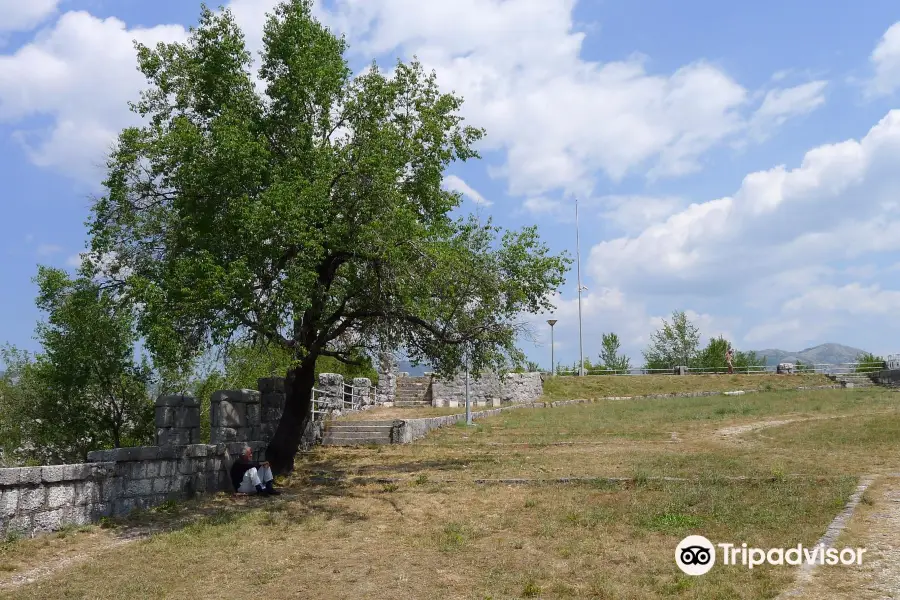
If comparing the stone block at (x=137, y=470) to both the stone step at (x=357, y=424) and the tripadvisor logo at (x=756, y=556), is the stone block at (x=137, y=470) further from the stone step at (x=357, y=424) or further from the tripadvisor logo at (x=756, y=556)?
the stone step at (x=357, y=424)

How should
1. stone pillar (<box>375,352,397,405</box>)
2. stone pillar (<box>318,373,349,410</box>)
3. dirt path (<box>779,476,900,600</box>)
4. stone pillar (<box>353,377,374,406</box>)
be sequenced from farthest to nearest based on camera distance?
stone pillar (<box>375,352,397,405</box>) < stone pillar (<box>353,377,374,406</box>) < stone pillar (<box>318,373,349,410</box>) < dirt path (<box>779,476,900,600</box>)

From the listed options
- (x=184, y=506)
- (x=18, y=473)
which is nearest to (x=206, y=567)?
(x=18, y=473)

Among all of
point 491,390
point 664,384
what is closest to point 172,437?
point 491,390

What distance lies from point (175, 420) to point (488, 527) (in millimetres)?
7306

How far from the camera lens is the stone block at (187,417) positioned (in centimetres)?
1473

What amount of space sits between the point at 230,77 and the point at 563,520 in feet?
40.1

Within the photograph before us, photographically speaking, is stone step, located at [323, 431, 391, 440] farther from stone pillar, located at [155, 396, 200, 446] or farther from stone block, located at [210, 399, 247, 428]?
stone pillar, located at [155, 396, 200, 446]

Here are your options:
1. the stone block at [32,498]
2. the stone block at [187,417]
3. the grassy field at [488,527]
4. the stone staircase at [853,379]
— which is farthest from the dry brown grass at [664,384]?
the stone block at [32,498]

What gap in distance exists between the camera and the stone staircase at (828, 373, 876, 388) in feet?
141

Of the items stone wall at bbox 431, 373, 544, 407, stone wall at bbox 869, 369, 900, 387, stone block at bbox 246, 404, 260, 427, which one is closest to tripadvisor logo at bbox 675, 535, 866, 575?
stone block at bbox 246, 404, 260, 427

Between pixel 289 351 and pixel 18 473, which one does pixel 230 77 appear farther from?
pixel 18 473

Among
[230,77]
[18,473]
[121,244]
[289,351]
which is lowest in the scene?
[18,473]

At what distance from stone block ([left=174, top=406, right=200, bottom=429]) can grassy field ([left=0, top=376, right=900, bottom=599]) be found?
5.60 ft

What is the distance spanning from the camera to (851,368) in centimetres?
4844
